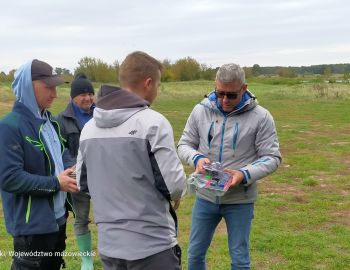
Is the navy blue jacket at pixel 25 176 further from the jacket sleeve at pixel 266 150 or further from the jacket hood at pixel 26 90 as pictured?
the jacket sleeve at pixel 266 150

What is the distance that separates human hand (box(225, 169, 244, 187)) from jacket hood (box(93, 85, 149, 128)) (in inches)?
42.1

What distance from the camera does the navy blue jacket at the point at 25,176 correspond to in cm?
292

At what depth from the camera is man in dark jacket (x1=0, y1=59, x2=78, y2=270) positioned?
2941 mm

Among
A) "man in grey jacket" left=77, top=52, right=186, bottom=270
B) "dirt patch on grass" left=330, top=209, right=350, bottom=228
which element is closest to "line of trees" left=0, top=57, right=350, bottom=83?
"dirt patch on grass" left=330, top=209, right=350, bottom=228

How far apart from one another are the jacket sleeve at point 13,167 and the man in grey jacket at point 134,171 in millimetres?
571

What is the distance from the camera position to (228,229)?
3686 mm

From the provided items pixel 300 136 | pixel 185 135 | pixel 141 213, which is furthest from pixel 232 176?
pixel 300 136

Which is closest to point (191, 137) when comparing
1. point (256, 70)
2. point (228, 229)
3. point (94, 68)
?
point (228, 229)

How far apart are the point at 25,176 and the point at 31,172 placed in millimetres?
115

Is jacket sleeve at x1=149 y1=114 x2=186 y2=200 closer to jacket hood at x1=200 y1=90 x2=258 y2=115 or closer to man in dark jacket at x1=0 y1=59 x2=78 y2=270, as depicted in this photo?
man in dark jacket at x1=0 y1=59 x2=78 y2=270

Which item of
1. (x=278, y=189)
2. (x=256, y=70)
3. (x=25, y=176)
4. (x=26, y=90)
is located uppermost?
(x=256, y=70)

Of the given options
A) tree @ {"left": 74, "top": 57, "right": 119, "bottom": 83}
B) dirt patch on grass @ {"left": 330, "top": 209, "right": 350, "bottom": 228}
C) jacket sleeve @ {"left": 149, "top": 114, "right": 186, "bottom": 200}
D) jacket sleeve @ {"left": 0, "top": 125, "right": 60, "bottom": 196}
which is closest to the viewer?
jacket sleeve @ {"left": 149, "top": 114, "right": 186, "bottom": 200}

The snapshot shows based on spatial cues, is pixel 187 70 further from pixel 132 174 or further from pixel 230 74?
pixel 132 174

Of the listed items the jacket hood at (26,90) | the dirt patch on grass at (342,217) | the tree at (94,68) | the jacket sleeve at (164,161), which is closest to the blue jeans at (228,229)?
the jacket sleeve at (164,161)
